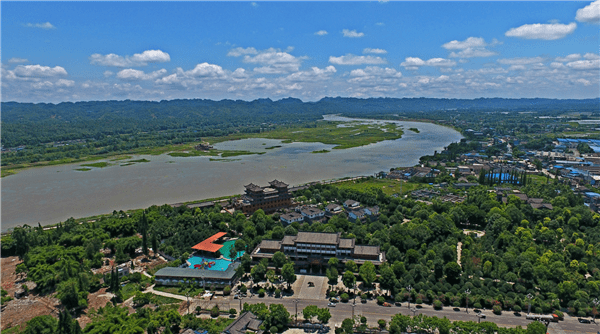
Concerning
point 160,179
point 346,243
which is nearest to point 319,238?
point 346,243

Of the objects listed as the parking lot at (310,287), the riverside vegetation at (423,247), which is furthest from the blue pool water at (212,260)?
the parking lot at (310,287)

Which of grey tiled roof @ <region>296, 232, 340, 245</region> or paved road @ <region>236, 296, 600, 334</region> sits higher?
grey tiled roof @ <region>296, 232, 340, 245</region>

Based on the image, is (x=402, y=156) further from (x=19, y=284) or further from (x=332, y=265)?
(x=19, y=284)

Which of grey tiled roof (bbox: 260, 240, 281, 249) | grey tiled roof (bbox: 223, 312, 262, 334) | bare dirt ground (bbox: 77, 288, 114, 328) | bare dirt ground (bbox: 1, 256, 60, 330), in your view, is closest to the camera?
grey tiled roof (bbox: 223, 312, 262, 334)

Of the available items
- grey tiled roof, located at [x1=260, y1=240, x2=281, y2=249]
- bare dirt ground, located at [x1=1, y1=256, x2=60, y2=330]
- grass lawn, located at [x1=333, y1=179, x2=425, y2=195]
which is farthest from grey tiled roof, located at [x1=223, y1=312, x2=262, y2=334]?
grass lawn, located at [x1=333, y1=179, x2=425, y2=195]

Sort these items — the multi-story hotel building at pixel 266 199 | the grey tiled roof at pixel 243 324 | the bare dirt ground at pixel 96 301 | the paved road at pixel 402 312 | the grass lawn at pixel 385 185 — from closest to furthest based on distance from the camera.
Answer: the grey tiled roof at pixel 243 324, the paved road at pixel 402 312, the bare dirt ground at pixel 96 301, the multi-story hotel building at pixel 266 199, the grass lawn at pixel 385 185

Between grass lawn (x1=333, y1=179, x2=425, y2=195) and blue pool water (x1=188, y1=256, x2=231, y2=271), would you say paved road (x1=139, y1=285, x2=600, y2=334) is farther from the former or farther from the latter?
grass lawn (x1=333, y1=179, x2=425, y2=195)

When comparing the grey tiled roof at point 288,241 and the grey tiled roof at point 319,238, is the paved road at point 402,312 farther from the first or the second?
the grey tiled roof at point 288,241

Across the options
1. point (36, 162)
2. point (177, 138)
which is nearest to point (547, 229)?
point (36, 162)
